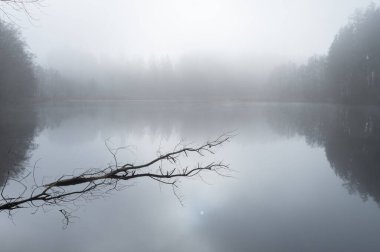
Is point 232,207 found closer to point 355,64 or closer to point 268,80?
point 355,64

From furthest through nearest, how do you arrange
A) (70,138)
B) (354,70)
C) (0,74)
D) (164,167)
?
(354,70) → (0,74) → (70,138) → (164,167)

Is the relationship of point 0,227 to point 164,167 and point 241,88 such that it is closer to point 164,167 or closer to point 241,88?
point 164,167

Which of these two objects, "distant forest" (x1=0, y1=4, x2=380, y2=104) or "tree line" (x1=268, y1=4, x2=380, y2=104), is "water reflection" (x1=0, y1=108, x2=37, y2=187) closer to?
"distant forest" (x1=0, y1=4, x2=380, y2=104)

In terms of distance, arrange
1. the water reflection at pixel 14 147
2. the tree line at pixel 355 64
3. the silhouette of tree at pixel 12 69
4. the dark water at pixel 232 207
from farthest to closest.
→ the tree line at pixel 355 64
the silhouette of tree at pixel 12 69
the water reflection at pixel 14 147
the dark water at pixel 232 207

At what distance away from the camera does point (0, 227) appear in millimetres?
9156

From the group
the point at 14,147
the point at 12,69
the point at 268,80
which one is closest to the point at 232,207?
the point at 14,147

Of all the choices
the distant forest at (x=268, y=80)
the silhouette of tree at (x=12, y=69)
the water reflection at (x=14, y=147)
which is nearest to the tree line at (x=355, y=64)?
the distant forest at (x=268, y=80)

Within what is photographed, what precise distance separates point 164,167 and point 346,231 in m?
9.00

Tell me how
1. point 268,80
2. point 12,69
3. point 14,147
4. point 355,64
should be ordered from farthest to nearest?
point 268,80 < point 355,64 < point 12,69 < point 14,147

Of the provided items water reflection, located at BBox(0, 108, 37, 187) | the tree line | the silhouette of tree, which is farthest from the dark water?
the tree line

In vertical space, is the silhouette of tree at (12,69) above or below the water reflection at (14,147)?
above

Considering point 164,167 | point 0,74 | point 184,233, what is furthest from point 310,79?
point 184,233

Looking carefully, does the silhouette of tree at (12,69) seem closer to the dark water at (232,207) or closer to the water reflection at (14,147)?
the water reflection at (14,147)

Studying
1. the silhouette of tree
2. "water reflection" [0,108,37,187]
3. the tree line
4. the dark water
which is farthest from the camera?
the tree line
